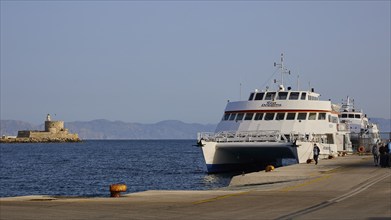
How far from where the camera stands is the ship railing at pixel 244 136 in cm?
4731

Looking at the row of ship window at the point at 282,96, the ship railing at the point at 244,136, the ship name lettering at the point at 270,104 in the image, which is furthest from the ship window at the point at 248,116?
the ship railing at the point at 244,136

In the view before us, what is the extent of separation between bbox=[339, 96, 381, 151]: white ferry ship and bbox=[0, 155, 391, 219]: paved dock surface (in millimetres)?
45935

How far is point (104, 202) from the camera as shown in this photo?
65.6ft

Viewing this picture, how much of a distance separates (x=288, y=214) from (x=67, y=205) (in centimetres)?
594

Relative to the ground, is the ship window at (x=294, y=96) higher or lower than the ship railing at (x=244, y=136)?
higher

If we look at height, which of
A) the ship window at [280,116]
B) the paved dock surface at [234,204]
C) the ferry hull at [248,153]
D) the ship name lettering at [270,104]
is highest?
the ship name lettering at [270,104]

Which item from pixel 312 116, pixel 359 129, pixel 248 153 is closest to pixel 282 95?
pixel 312 116

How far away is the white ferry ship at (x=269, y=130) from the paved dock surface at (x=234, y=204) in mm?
20188

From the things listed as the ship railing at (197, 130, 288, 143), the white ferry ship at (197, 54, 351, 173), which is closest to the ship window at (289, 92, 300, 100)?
the white ferry ship at (197, 54, 351, 173)

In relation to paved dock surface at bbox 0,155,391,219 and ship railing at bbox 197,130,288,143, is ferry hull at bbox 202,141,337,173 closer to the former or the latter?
ship railing at bbox 197,130,288,143

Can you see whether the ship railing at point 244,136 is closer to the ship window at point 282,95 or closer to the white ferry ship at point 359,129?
the ship window at point 282,95

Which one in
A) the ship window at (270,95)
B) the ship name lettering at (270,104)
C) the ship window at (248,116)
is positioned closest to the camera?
the ship name lettering at (270,104)

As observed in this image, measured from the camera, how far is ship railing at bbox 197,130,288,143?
47.3 metres

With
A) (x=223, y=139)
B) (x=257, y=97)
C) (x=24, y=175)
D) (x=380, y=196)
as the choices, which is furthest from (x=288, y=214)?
(x=24, y=175)
